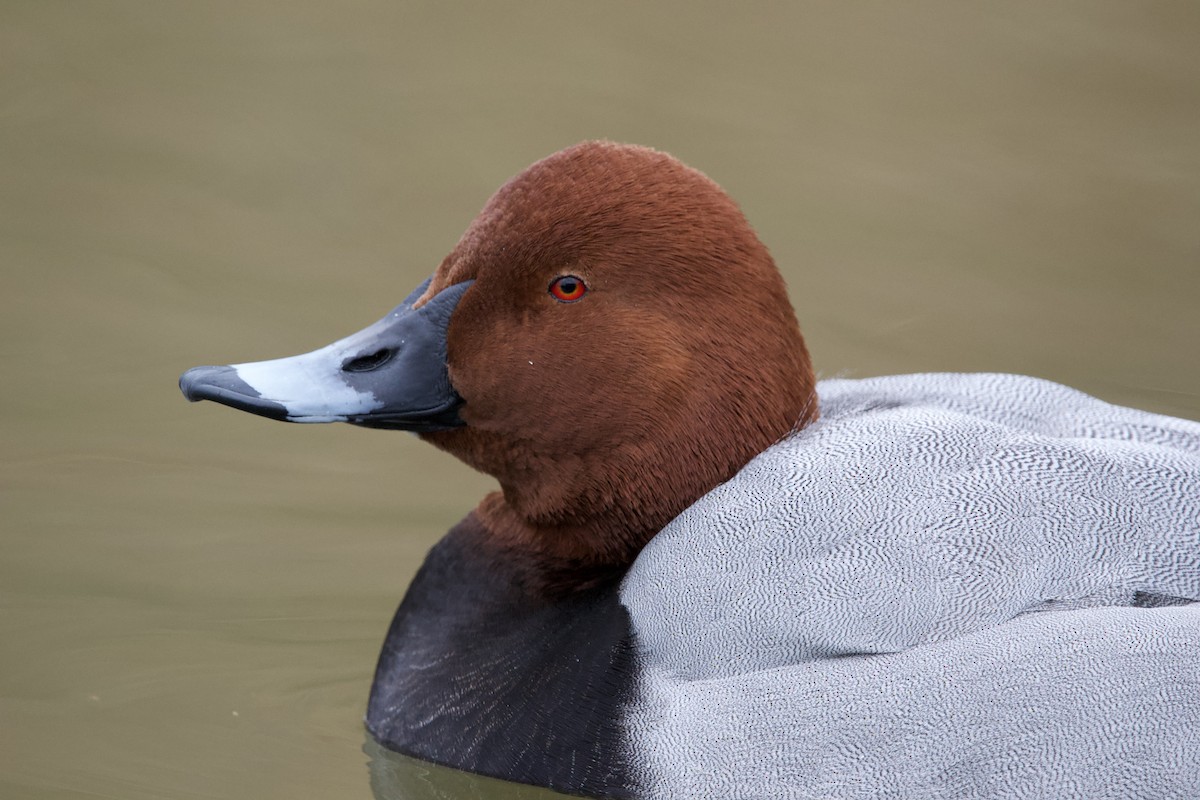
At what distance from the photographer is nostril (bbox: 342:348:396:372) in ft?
11.2

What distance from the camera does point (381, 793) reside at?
3.52 m

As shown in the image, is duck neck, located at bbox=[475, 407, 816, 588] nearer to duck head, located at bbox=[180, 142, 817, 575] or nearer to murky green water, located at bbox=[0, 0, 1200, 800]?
duck head, located at bbox=[180, 142, 817, 575]

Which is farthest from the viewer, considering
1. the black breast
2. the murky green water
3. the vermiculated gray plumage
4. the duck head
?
the murky green water

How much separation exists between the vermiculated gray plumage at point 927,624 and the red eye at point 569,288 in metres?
0.50

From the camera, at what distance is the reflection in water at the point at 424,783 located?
338cm

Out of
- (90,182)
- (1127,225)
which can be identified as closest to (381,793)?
(90,182)

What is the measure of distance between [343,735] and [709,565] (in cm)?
105

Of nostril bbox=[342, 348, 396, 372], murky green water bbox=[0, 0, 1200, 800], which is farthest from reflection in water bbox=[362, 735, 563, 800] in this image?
nostril bbox=[342, 348, 396, 372]

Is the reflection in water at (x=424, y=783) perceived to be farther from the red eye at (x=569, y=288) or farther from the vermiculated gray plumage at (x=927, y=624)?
the red eye at (x=569, y=288)

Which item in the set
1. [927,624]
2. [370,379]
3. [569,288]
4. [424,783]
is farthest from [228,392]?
[927,624]

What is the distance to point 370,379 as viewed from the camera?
3.39 m

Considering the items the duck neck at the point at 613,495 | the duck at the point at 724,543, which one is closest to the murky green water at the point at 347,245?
the duck at the point at 724,543

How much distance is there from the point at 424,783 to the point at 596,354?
1.00 metres

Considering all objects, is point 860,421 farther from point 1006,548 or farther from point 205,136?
point 205,136
